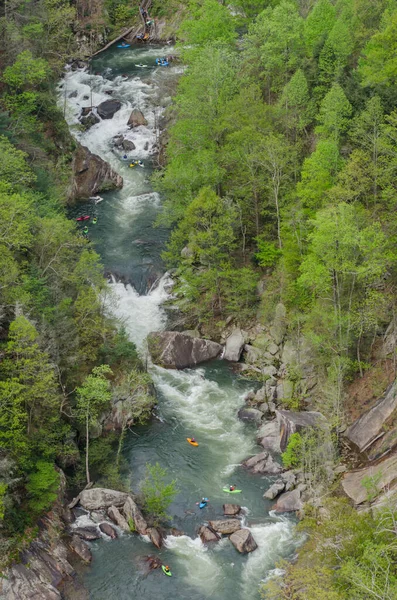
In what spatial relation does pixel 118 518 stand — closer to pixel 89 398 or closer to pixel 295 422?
pixel 89 398

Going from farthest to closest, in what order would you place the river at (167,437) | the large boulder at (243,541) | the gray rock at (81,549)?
the large boulder at (243,541)
the gray rock at (81,549)
the river at (167,437)

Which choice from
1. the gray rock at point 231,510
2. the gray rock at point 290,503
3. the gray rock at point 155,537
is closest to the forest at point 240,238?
the gray rock at point 290,503

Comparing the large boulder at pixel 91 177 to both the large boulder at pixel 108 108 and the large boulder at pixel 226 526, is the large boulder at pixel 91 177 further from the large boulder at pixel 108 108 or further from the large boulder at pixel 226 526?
the large boulder at pixel 226 526

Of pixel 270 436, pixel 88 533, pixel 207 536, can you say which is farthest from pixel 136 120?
pixel 207 536

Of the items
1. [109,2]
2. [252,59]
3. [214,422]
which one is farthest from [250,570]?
[109,2]

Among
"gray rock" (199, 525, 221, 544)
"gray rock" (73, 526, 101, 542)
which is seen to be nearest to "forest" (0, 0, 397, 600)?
"gray rock" (73, 526, 101, 542)

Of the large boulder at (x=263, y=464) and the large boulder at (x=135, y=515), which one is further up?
the large boulder at (x=135, y=515)
